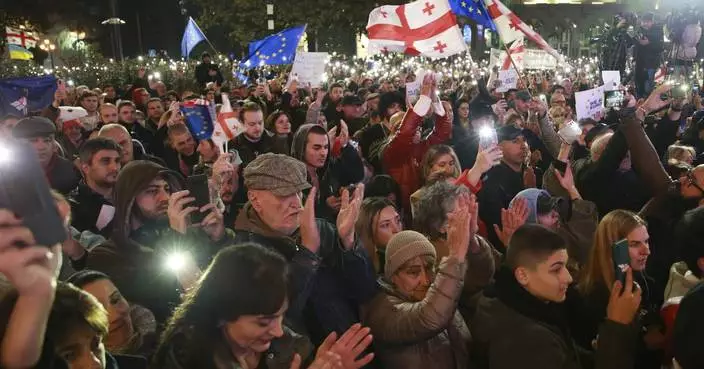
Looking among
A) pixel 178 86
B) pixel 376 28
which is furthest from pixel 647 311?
pixel 178 86

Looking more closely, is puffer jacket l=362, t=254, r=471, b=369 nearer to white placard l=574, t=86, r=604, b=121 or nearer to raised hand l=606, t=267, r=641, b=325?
raised hand l=606, t=267, r=641, b=325

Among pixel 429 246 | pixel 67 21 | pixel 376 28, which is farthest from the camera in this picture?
pixel 67 21

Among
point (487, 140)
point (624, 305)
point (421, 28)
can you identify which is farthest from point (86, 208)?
point (421, 28)

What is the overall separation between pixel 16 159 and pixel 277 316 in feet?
3.09

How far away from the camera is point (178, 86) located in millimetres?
22531

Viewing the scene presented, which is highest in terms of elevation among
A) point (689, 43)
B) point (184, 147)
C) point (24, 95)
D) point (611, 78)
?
point (689, 43)

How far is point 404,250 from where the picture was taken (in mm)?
3281

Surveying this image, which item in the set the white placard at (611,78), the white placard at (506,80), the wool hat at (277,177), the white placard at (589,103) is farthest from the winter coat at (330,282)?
the white placard at (611,78)

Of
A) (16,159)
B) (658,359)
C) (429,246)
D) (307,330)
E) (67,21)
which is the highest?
(67,21)

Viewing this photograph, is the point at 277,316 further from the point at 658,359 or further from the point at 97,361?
the point at 658,359

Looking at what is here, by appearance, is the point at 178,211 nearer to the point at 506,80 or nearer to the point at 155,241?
the point at 155,241

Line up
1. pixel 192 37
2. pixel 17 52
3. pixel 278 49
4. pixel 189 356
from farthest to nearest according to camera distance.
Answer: pixel 17 52, pixel 192 37, pixel 278 49, pixel 189 356

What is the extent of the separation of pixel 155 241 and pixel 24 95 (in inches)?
236

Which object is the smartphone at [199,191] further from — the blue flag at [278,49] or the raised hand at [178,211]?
the blue flag at [278,49]
